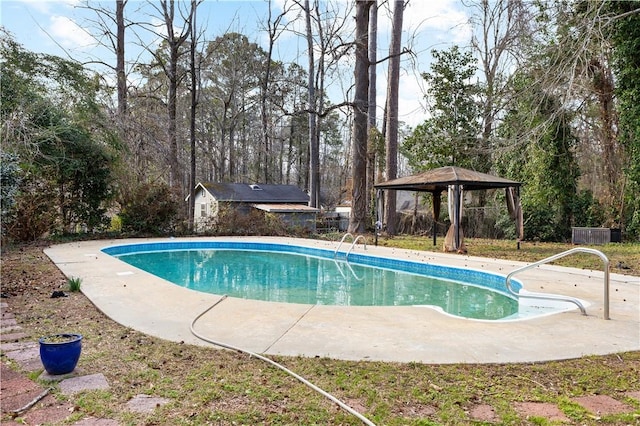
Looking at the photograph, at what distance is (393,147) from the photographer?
17.2m

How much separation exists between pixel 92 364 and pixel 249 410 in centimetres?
147

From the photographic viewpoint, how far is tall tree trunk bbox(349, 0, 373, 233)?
51.0ft

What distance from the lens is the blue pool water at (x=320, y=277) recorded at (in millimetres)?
7059

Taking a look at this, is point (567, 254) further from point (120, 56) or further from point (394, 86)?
point (120, 56)

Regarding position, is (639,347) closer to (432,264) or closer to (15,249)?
(432,264)

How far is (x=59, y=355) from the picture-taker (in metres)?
3.00

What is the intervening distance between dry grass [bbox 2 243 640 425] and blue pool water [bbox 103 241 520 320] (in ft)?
9.21

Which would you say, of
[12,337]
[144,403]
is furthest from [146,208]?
[144,403]

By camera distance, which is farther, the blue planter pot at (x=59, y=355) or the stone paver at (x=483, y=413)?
the blue planter pot at (x=59, y=355)

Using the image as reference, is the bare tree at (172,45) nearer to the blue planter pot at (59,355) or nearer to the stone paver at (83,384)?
the blue planter pot at (59,355)

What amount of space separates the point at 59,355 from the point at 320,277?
21.5ft

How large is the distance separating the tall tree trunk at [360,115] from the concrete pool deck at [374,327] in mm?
10103

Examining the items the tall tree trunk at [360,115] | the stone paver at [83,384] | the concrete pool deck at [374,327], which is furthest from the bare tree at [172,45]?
the stone paver at [83,384]

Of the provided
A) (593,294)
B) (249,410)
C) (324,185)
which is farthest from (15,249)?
(324,185)
